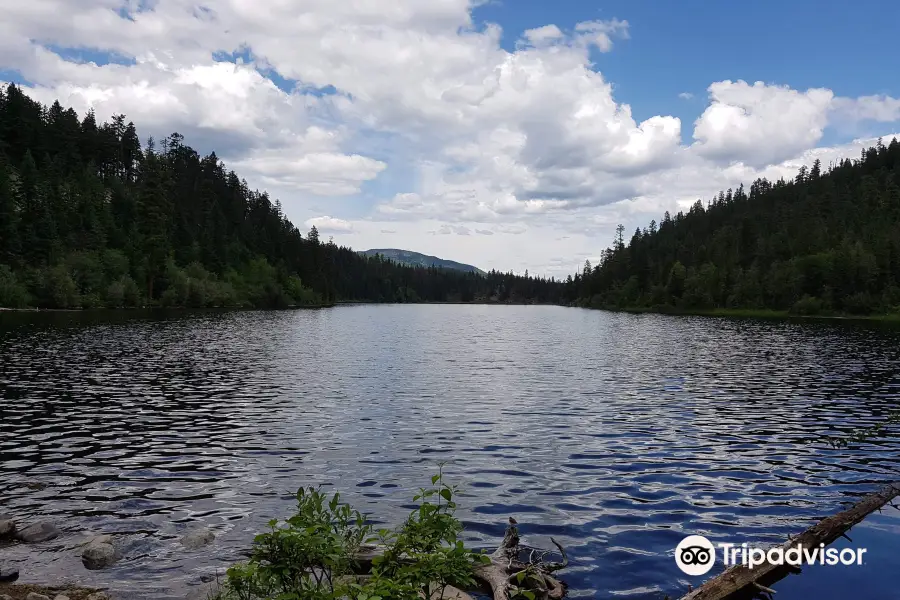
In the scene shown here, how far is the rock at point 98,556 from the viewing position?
13.5 m

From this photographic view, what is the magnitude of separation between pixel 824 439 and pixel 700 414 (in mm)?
6448

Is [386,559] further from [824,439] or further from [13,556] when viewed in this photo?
[824,439]

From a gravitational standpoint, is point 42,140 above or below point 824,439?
above

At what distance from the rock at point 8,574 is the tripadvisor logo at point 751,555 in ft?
48.7

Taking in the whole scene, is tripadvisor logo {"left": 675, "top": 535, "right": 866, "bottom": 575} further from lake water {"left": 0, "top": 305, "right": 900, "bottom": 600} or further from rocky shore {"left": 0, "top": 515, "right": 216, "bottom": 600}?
rocky shore {"left": 0, "top": 515, "right": 216, "bottom": 600}

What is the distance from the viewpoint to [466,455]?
23328 millimetres

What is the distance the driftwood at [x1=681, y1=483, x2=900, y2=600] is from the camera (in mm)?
10992

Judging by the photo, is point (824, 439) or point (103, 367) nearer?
point (824, 439)

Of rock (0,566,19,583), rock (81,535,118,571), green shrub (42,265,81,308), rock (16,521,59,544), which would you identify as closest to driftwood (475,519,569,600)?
rock (81,535,118,571)

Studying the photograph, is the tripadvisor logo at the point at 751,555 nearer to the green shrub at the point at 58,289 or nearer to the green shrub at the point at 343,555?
the green shrub at the point at 343,555

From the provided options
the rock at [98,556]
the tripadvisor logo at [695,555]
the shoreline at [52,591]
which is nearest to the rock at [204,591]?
the shoreline at [52,591]

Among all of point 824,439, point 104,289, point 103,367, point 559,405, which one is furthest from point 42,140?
point 824,439

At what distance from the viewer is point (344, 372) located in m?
48.6

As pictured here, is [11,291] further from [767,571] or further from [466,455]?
[767,571]
